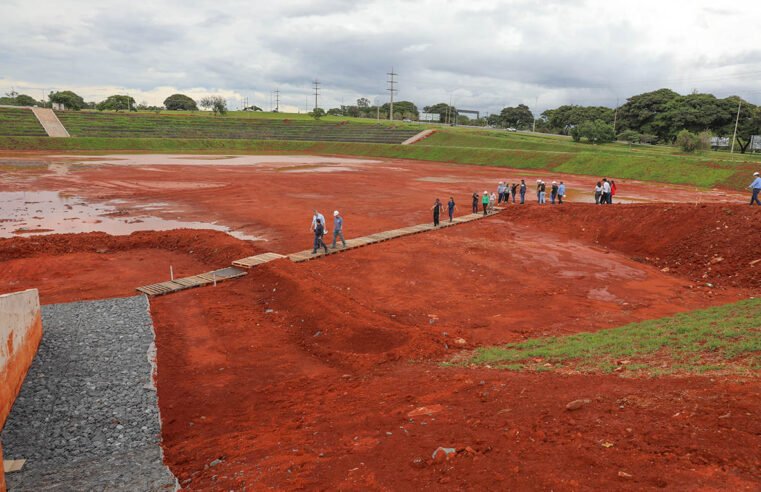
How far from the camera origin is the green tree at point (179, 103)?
154 meters

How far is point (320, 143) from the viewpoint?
8888 centimetres

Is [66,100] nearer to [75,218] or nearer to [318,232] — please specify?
[75,218]

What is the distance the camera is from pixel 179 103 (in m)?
154

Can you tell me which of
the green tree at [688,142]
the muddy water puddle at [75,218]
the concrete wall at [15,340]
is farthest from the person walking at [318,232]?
the green tree at [688,142]

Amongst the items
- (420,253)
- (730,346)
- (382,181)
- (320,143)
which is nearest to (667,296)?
(730,346)

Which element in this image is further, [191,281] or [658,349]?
[191,281]

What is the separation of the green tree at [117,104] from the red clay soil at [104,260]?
11338 centimetres

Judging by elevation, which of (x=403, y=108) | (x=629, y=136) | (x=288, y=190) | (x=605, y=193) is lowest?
(x=288, y=190)

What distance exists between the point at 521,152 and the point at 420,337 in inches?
2246

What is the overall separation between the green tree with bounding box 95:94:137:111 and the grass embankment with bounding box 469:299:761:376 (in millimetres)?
130581

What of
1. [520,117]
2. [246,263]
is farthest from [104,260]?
[520,117]

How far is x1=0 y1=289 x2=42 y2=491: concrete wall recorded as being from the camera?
8.42 m

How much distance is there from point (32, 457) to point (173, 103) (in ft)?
542

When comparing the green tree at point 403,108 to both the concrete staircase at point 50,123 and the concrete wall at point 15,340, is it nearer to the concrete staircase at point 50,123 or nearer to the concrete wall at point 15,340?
the concrete staircase at point 50,123
